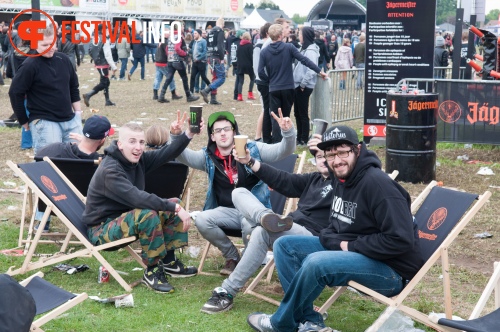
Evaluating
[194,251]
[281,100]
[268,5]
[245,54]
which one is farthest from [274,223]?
[268,5]

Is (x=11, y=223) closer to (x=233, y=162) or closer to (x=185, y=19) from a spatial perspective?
(x=233, y=162)

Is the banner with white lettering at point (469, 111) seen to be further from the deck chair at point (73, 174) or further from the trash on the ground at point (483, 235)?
the deck chair at point (73, 174)

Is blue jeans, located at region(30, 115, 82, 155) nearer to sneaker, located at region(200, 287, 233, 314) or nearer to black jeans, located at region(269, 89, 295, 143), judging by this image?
sneaker, located at region(200, 287, 233, 314)

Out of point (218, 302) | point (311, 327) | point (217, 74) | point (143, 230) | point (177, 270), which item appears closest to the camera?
point (311, 327)

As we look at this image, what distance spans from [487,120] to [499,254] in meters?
4.25

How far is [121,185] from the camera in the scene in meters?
5.46

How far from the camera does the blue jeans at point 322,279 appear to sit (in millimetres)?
4285

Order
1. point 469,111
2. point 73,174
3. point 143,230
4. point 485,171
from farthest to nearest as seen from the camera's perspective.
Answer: point 469,111, point 485,171, point 73,174, point 143,230

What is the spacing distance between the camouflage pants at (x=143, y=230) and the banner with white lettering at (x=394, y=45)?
639 cm

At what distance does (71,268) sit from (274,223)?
1.92 meters

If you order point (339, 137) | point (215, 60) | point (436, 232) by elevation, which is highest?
point (215, 60)

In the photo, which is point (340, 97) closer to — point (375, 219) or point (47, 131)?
point (47, 131)

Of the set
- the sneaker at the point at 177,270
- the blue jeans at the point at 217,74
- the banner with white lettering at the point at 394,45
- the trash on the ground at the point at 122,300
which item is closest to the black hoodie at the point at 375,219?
the trash on the ground at the point at 122,300

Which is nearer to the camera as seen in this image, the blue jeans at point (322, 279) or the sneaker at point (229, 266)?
the blue jeans at point (322, 279)
